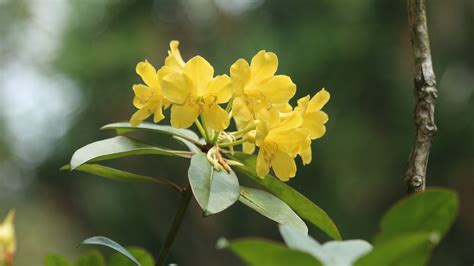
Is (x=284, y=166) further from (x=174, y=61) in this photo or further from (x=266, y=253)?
(x=266, y=253)

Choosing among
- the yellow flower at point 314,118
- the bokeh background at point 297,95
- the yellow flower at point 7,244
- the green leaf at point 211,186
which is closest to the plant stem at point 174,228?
the green leaf at point 211,186

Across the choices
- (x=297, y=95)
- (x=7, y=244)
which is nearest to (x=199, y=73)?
(x=7, y=244)

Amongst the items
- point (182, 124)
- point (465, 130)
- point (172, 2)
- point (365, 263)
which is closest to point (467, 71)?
point (465, 130)

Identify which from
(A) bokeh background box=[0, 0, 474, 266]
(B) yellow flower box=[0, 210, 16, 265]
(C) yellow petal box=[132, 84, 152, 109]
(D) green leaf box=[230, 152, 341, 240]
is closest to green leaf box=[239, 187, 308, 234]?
(D) green leaf box=[230, 152, 341, 240]

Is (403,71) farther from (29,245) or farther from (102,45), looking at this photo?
(29,245)

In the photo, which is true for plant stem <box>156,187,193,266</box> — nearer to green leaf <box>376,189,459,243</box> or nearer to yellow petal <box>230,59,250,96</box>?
yellow petal <box>230,59,250,96</box>

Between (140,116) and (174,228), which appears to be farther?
(140,116)

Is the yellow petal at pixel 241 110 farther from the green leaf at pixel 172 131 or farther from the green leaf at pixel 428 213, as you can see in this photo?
the green leaf at pixel 428 213
